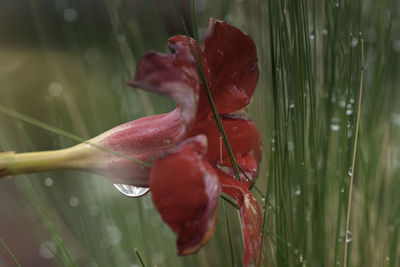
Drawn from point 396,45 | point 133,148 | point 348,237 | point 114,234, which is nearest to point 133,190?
point 133,148

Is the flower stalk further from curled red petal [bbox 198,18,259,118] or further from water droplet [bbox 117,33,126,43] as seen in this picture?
water droplet [bbox 117,33,126,43]

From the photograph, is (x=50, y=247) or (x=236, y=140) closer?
(x=236, y=140)

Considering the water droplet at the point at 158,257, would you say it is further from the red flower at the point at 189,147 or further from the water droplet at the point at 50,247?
the red flower at the point at 189,147

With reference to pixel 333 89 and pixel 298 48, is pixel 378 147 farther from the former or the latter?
pixel 298 48

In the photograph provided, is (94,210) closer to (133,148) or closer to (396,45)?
(133,148)

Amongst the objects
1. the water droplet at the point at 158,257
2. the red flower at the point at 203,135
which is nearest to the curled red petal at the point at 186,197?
the red flower at the point at 203,135

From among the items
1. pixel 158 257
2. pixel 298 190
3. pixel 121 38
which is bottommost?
pixel 158 257

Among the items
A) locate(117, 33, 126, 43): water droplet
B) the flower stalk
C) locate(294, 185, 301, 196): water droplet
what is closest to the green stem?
the flower stalk
